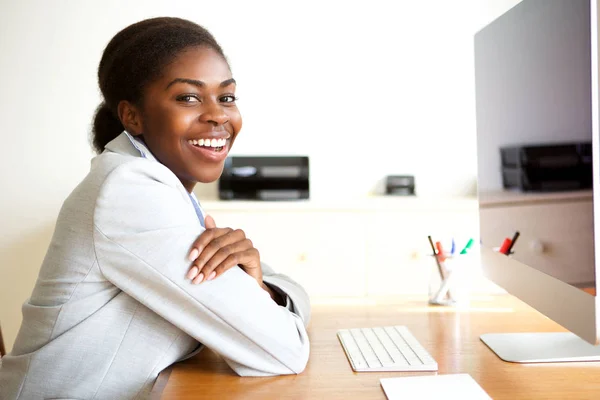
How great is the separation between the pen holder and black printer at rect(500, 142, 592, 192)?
0.30 meters

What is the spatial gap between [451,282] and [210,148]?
26.6 inches

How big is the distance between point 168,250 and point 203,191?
2.28 m

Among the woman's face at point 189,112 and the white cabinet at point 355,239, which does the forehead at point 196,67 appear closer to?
the woman's face at point 189,112

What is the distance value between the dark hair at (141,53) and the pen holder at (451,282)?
74 centimetres

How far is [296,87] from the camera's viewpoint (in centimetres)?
343

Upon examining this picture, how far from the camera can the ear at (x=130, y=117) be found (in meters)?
1.42

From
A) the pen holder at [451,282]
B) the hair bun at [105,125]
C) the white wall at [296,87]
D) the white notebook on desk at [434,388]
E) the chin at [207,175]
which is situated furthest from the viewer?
the white wall at [296,87]

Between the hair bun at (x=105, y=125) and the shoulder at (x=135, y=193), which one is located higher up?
the hair bun at (x=105, y=125)

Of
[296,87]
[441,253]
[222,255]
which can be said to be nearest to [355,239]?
[296,87]

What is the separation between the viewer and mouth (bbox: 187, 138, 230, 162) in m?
1.43

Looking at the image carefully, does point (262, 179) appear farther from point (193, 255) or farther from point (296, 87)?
point (193, 255)

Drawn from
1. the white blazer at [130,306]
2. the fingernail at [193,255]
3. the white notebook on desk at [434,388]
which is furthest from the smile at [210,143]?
the white notebook on desk at [434,388]

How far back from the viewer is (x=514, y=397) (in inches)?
41.9

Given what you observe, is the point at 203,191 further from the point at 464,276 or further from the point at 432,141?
the point at 464,276
